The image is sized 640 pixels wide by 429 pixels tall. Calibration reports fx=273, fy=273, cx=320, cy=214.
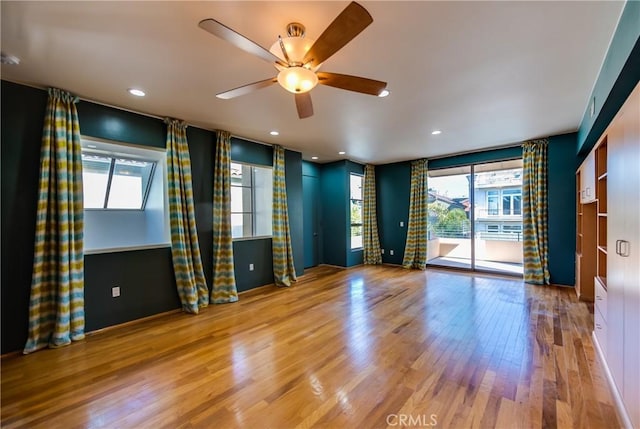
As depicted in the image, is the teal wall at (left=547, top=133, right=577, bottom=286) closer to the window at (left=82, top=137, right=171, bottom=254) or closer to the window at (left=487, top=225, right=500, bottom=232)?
the window at (left=487, top=225, right=500, bottom=232)

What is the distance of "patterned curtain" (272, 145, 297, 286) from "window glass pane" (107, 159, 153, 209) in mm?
2029

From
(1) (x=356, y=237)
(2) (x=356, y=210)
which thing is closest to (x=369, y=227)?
(1) (x=356, y=237)

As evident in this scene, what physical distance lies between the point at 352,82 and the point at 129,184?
13.8ft

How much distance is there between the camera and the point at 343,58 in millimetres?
2258

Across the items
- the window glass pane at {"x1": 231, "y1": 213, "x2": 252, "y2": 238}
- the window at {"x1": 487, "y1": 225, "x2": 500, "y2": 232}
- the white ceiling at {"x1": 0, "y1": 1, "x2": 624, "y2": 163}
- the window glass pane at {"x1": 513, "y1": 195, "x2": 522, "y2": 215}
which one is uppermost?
the white ceiling at {"x1": 0, "y1": 1, "x2": 624, "y2": 163}

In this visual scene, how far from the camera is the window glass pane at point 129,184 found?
14.3 ft

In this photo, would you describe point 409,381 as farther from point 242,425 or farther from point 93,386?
point 93,386

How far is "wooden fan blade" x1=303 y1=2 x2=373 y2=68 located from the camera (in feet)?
4.55

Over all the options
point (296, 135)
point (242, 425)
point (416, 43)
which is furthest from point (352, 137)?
point (242, 425)

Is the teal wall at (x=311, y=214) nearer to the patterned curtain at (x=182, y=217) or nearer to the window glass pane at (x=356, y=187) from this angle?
the window glass pane at (x=356, y=187)

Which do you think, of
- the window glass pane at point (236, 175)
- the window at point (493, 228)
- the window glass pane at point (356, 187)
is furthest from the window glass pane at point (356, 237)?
the window glass pane at point (236, 175)

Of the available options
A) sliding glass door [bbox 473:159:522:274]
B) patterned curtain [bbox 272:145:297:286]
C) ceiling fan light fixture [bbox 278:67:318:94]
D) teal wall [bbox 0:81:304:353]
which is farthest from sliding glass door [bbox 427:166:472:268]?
ceiling fan light fixture [bbox 278:67:318:94]

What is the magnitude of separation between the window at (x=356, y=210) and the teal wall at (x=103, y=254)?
2.88 m

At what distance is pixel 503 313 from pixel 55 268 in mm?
5165
